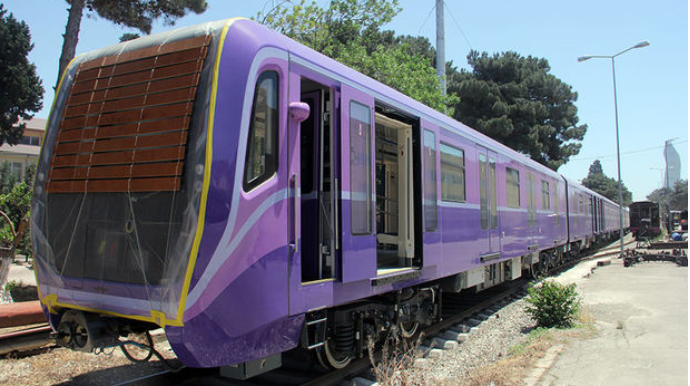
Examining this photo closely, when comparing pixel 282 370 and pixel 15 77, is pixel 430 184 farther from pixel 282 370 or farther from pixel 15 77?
pixel 15 77

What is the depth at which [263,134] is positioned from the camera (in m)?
4.04

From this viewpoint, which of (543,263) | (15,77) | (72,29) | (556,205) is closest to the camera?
(72,29)

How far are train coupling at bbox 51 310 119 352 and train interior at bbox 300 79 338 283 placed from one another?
1.70 meters

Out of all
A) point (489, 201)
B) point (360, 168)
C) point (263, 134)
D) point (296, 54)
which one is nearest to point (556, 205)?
point (489, 201)

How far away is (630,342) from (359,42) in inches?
556

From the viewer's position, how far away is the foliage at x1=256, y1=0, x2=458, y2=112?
16.7 meters

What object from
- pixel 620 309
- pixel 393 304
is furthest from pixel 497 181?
pixel 393 304

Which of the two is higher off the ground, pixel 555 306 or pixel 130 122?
pixel 130 122

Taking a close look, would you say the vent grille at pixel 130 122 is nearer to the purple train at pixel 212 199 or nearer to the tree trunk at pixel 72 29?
the purple train at pixel 212 199

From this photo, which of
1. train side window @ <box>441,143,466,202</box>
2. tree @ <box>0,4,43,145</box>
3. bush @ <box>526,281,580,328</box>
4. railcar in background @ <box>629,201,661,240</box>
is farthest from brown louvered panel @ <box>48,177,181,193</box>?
railcar in background @ <box>629,201,661,240</box>

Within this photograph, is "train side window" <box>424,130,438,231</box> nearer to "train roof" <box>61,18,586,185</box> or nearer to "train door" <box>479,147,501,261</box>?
"train roof" <box>61,18,586,185</box>

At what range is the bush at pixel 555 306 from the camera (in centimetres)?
822

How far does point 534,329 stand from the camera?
8.43 meters

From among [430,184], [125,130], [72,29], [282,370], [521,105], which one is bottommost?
[282,370]
